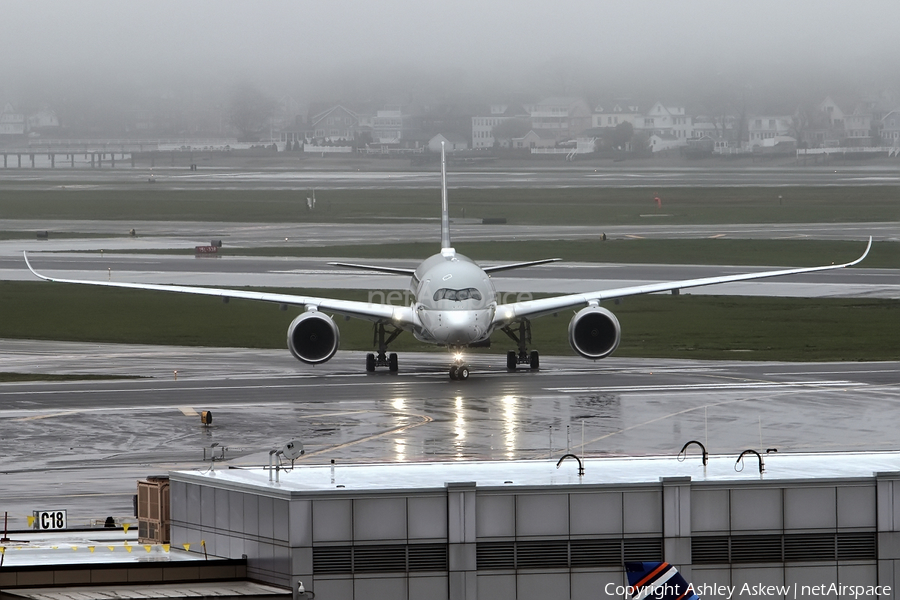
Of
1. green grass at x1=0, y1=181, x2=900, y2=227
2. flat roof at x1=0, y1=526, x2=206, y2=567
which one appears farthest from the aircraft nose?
green grass at x1=0, y1=181, x2=900, y2=227

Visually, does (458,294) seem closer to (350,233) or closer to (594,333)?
(594,333)

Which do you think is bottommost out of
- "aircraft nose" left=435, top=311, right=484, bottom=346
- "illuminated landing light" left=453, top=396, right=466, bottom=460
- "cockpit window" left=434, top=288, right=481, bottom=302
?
"illuminated landing light" left=453, top=396, right=466, bottom=460

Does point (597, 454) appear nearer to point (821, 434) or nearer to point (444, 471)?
point (821, 434)

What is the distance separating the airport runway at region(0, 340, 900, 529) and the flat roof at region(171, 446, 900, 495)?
941cm

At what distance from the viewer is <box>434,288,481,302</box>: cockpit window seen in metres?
60.3

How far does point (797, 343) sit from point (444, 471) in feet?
153

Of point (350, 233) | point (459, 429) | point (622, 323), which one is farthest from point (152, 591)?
point (350, 233)

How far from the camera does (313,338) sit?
62625mm

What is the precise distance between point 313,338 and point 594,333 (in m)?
11.3

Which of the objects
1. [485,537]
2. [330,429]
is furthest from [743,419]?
[485,537]

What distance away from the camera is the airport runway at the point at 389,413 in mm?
45438

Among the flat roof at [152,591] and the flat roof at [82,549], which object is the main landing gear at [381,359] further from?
the flat roof at [152,591]

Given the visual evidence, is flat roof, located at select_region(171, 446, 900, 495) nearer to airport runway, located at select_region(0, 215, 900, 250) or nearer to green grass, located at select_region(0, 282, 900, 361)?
green grass, located at select_region(0, 282, 900, 361)

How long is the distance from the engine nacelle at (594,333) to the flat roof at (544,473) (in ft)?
98.6
